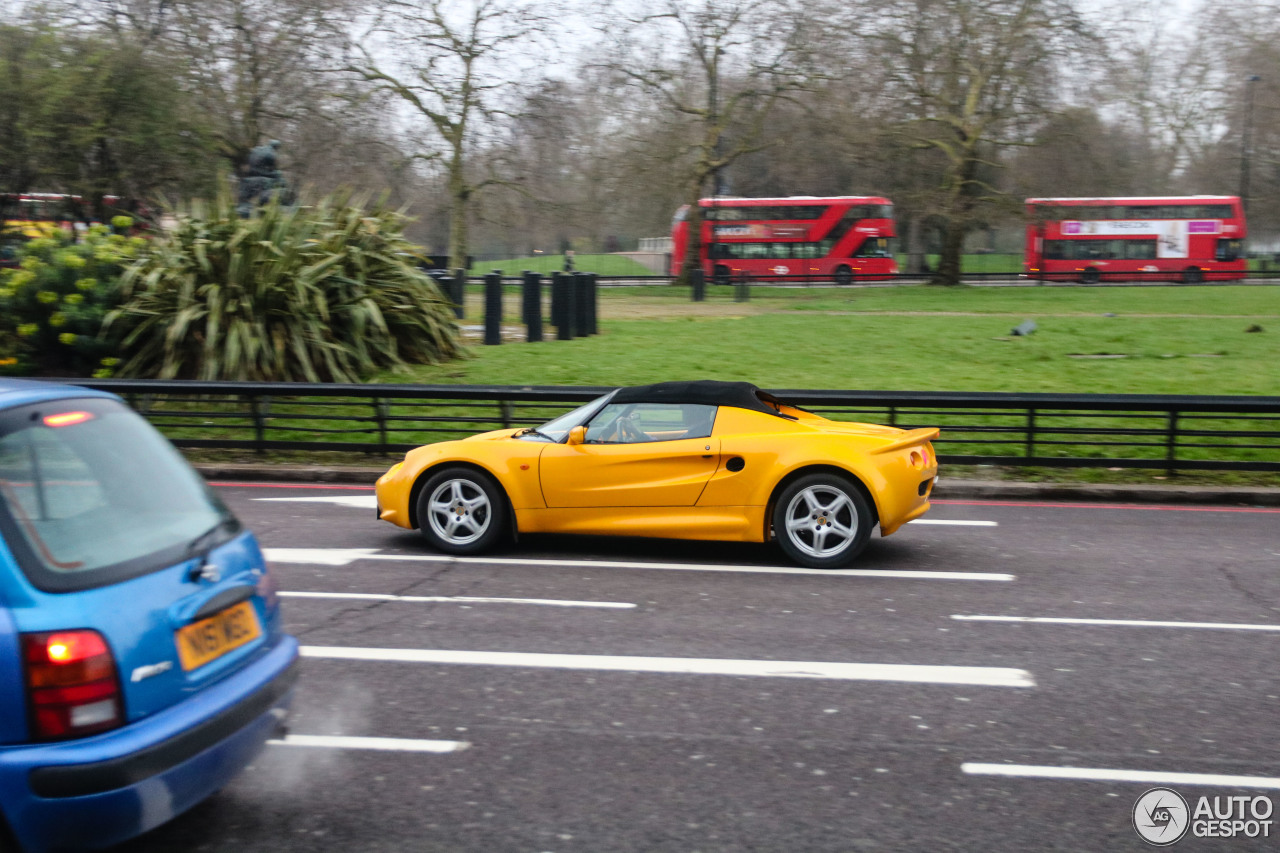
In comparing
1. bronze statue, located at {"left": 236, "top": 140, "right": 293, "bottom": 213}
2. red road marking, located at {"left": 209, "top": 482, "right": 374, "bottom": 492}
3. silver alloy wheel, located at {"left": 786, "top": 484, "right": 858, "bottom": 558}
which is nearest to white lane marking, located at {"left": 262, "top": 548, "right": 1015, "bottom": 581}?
silver alloy wheel, located at {"left": 786, "top": 484, "right": 858, "bottom": 558}

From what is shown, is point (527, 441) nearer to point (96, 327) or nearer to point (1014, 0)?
point (96, 327)

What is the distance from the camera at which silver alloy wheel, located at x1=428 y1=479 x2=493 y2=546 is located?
8.15 metres

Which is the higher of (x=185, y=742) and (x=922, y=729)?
(x=185, y=742)

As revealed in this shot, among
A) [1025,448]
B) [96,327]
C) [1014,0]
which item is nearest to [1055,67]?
[1014,0]

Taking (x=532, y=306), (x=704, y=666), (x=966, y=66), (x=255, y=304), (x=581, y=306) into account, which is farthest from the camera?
(x=966, y=66)

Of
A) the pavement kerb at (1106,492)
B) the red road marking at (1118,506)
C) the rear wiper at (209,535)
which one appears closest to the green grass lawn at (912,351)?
the pavement kerb at (1106,492)

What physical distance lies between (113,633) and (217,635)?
1.48ft

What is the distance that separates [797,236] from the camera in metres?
49.7

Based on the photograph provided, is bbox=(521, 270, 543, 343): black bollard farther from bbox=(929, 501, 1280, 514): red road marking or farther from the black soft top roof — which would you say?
the black soft top roof

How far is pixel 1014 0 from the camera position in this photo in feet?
133

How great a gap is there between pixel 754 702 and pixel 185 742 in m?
2.64

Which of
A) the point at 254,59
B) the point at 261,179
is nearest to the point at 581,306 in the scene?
the point at 261,179

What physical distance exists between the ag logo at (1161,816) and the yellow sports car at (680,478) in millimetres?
3614

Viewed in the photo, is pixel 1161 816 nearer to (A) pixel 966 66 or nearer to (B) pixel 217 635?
(B) pixel 217 635
